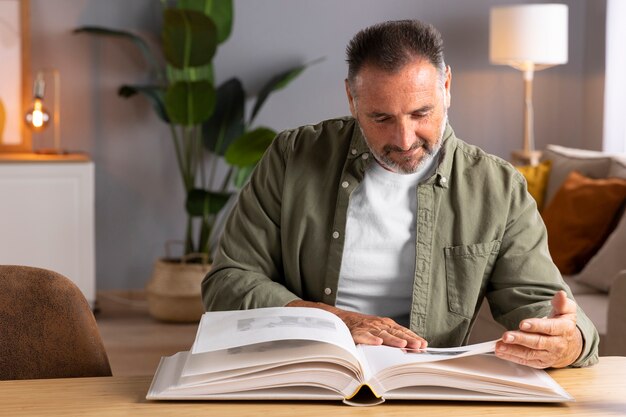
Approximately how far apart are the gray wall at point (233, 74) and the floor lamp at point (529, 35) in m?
0.45

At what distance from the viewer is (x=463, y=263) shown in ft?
5.90

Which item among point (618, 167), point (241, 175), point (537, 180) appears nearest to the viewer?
point (618, 167)

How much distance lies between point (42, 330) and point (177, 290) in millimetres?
2959

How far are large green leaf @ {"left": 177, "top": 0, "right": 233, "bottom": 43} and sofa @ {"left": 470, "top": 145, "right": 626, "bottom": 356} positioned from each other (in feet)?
5.08

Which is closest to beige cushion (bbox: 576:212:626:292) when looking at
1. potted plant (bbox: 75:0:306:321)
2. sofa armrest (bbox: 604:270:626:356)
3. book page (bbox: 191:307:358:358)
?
sofa armrest (bbox: 604:270:626:356)

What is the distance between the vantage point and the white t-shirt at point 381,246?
1.83 meters

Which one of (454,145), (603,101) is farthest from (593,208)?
(454,145)

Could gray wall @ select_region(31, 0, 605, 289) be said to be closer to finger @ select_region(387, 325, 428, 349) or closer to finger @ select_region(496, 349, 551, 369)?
finger @ select_region(387, 325, 428, 349)

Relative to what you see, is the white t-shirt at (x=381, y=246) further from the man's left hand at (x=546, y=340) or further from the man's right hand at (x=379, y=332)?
the man's left hand at (x=546, y=340)

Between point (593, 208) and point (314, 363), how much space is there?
2.66m

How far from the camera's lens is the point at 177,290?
15.0ft

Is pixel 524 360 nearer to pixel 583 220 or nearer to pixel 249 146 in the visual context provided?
pixel 583 220

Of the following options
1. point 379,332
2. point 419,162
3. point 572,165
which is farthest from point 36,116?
point 379,332

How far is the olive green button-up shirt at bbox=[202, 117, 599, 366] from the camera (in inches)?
69.0
